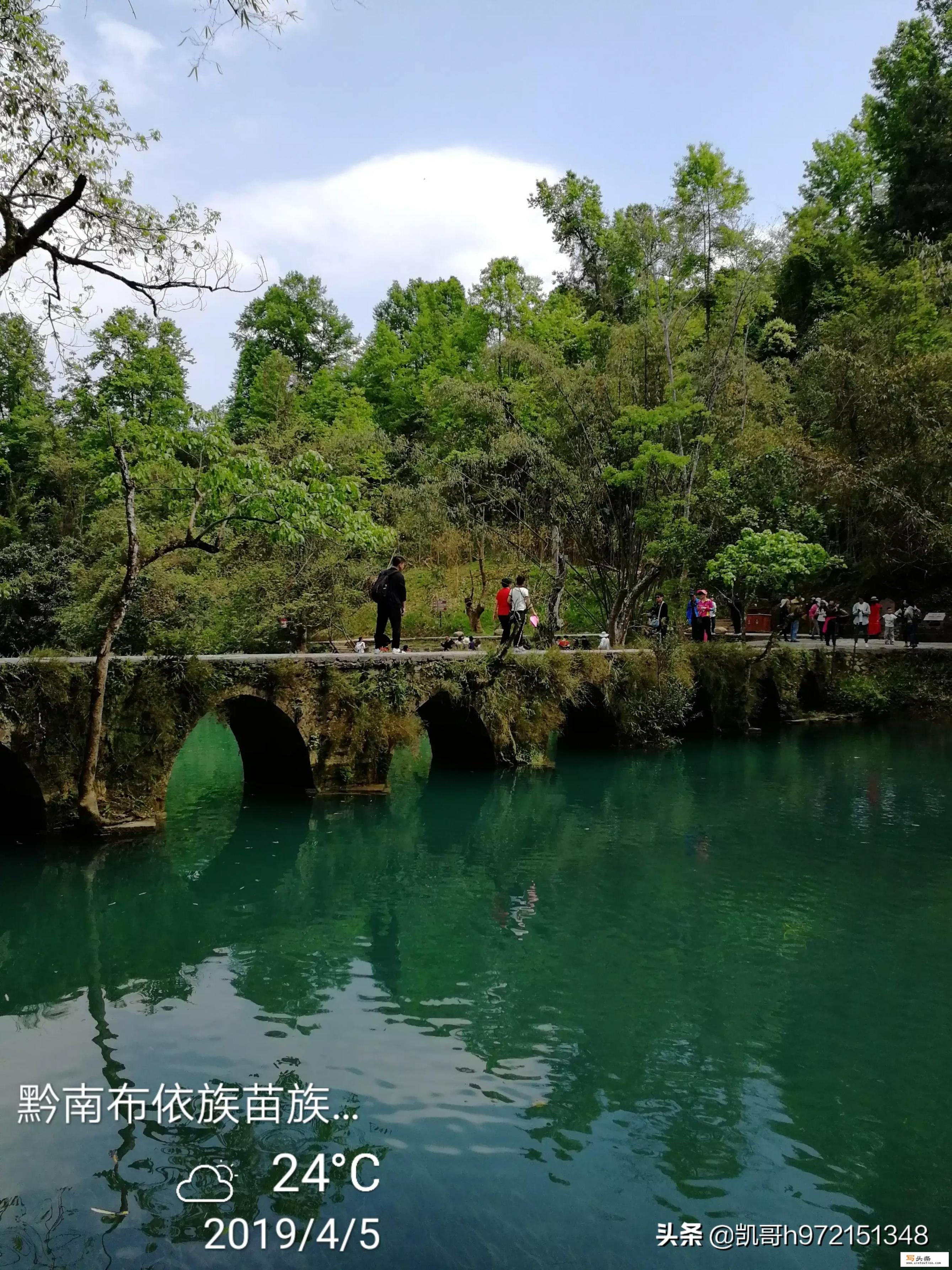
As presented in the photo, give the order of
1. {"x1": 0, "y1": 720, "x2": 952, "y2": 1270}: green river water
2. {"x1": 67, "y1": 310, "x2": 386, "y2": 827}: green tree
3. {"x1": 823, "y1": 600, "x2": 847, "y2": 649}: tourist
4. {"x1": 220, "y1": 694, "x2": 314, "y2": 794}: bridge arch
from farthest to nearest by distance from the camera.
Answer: {"x1": 823, "y1": 600, "x2": 847, "y2": 649}: tourist < {"x1": 220, "y1": 694, "x2": 314, "y2": 794}: bridge arch < {"x1": 67, "y1": 310, "x2": 386, "y2": 827}: green tree < {"x1": 0, "y1": 720, "x2": 952, "y2": 1270}: green river water

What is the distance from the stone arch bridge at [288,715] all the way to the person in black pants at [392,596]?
70cm

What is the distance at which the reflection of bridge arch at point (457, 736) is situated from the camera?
1966cm

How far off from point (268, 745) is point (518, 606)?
5.41 meters

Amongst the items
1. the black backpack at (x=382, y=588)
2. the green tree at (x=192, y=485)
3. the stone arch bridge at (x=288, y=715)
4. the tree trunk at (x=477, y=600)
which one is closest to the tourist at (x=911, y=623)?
the stone arch bridge at (x=288, y=715)

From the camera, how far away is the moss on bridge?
13.7 metres

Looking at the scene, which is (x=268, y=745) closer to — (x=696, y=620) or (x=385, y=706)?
(x=385, y=706)

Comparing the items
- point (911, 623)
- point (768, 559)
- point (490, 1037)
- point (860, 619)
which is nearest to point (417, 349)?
point (860, 619)

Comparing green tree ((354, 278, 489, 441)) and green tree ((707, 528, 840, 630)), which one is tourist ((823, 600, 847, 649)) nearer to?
green tree ((707, 528, 840, 630))

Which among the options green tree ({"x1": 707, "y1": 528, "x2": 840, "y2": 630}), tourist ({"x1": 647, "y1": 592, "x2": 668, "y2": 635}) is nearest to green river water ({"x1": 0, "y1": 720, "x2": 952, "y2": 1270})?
green tree ({"x1": 707, "y1": 528, "x2": 840, "y2": 630})

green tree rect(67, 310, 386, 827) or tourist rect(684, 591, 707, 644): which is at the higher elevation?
green tree rect(67, 310, 386, 827)

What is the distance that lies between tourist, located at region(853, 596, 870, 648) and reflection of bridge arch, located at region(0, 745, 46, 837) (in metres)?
22.8

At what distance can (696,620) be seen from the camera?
25672 mm

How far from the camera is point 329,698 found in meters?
16.8

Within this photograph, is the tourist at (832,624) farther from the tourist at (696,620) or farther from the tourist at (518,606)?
the tourist at (518,606)
